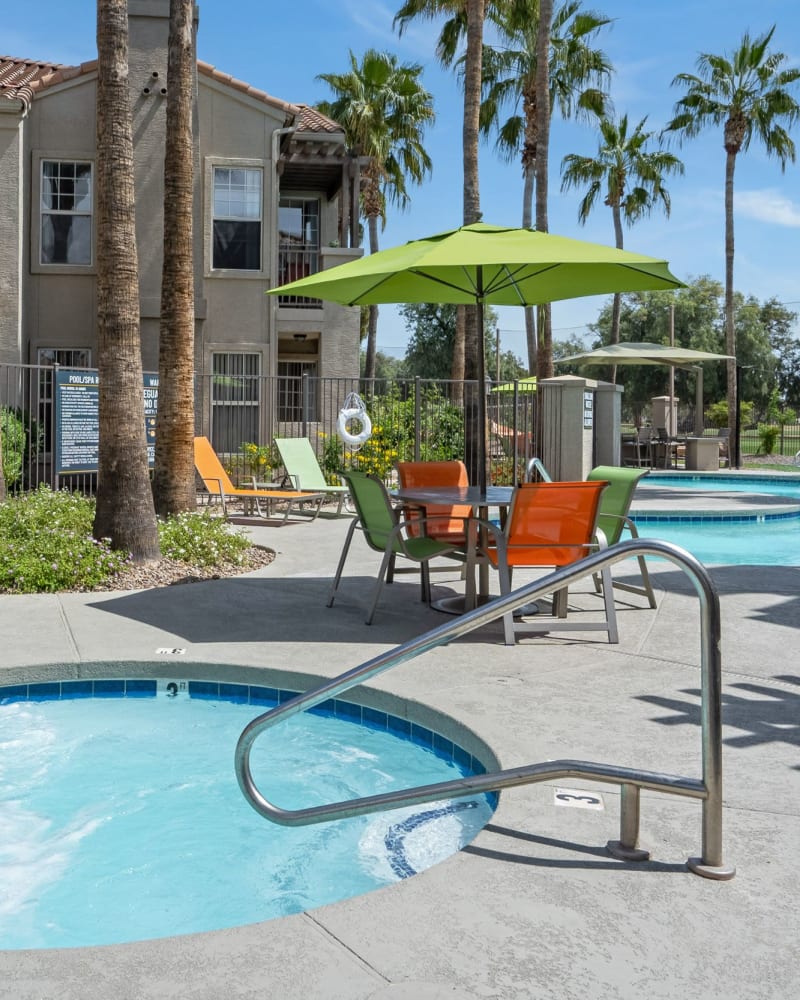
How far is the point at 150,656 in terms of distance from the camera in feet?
19.4

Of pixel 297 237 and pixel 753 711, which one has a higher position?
pixel 297 237

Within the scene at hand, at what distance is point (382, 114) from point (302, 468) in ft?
72.2

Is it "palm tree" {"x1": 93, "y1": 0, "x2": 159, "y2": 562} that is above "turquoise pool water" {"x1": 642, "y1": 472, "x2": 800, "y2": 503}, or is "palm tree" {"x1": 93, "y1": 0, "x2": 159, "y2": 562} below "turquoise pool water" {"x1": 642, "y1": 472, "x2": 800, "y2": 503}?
above

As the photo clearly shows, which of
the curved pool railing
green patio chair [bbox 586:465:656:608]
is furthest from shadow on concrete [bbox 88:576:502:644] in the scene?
the curved pool railing

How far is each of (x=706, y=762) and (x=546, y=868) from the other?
590 mm

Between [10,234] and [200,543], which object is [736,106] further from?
[200,543]

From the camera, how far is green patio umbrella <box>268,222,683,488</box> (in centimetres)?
637

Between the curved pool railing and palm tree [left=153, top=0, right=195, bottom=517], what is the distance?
8016 millimetres

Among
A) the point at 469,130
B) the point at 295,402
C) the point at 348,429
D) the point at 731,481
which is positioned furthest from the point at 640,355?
the point at 348,429

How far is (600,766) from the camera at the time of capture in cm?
328

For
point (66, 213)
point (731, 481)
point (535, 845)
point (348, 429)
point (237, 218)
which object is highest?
point (237, 218)

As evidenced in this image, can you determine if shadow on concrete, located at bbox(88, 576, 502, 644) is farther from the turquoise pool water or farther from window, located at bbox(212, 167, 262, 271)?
the turquoise pool water

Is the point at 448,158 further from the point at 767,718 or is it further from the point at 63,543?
the point at 767,718

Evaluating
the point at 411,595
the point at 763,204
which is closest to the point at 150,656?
the point at 411,595
